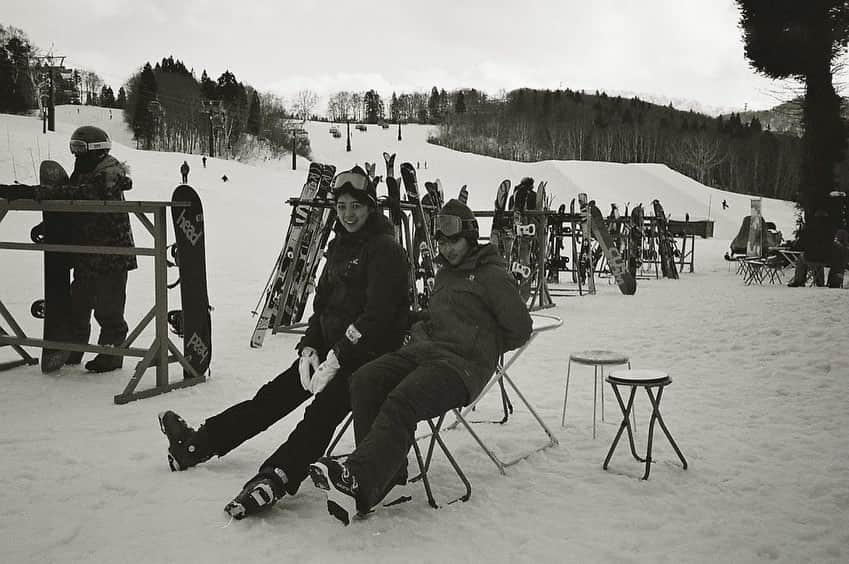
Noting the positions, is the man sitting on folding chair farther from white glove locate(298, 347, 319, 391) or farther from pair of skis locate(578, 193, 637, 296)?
pair of skis locate(578, 193, 637, 296)

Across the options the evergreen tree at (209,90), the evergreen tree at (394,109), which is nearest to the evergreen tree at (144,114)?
the evergreen tree at (209,90)

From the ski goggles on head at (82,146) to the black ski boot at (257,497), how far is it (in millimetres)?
3779

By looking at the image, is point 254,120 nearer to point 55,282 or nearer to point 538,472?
point 55,282

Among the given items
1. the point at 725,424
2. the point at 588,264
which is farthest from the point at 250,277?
the point at 725,424

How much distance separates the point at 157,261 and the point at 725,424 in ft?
13.9

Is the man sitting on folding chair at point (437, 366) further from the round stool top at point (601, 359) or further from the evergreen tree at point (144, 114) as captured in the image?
the evergreen tree at point (144, 114)

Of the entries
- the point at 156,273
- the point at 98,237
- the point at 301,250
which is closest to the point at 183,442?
the point at 156,273

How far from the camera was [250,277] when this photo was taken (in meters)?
13.6

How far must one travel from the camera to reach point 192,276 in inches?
207

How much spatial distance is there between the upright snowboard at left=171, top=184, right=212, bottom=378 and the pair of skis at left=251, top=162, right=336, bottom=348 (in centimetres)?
183

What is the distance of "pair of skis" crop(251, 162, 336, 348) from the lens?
777 cm

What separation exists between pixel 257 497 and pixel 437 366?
99 centimetres

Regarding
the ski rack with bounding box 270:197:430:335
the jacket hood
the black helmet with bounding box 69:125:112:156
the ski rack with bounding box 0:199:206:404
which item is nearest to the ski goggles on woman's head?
the jacket hood

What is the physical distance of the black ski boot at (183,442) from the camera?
3479 millimetres
